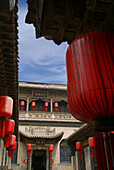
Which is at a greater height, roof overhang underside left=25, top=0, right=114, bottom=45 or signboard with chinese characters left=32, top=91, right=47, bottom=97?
signboard with chinese characters left=32, top=91, right=47, bottom=97

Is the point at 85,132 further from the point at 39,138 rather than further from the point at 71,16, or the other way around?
the point at 71,16

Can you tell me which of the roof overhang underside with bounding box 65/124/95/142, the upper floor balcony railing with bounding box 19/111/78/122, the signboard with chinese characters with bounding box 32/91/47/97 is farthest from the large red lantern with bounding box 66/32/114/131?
the signboard with chinese characters with bounding box 32/91/47/97

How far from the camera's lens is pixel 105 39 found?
1.91 metres

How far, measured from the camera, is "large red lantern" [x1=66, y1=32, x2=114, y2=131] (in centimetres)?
Result: 167

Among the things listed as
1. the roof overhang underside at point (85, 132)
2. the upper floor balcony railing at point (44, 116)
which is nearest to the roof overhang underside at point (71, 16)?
the roof overhang underside at point (85, 132)

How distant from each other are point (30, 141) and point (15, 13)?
13.3 meters

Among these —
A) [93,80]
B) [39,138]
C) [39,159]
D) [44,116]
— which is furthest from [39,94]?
[93,80]

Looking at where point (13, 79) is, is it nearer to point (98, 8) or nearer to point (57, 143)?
point (98, 8)

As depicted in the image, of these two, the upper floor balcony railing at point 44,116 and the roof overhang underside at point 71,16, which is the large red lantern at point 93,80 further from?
the upper floor balcony railing at point 44,116

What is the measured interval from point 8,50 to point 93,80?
3.00m

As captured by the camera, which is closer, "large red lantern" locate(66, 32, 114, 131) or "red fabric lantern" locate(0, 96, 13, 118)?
"large red lantern" locate(66, 32, 114, 131)

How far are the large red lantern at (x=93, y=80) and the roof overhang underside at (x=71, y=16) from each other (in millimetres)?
587

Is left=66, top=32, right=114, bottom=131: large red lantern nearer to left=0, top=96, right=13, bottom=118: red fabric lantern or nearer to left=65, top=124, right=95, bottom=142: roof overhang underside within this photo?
left=0, top=96, right=13, bottom=118: red fabric lantern

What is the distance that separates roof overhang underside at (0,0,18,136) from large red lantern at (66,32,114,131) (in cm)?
194
